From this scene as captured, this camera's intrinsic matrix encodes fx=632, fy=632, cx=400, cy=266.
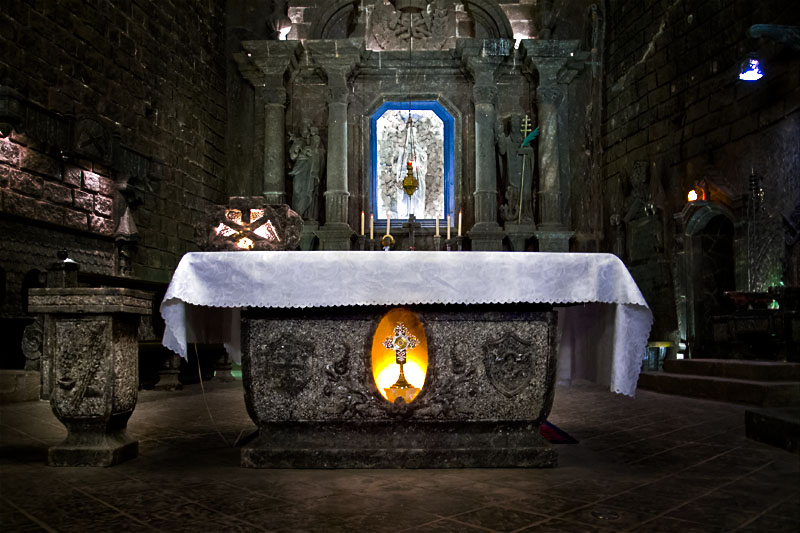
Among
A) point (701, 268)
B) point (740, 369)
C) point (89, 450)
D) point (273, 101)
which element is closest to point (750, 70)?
point (701, 268)

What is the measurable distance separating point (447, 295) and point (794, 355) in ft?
16.6

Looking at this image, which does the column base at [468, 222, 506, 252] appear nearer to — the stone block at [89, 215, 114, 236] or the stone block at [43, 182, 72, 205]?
the stone block at [89, 215, 114, 236]

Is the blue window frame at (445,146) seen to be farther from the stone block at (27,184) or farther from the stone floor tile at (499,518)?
the stone floor tile at (499,518)

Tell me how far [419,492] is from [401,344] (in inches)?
33.9

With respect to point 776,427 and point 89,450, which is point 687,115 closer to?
point 776,427

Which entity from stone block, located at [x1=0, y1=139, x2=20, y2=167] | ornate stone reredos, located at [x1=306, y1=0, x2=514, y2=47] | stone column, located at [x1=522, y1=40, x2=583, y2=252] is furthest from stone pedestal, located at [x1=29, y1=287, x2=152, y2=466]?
ornate stone reredos, located at [x1=306, y1=0, x2=514, y2=47]

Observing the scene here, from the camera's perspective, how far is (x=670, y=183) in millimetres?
8938

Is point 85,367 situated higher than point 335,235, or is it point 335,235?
point 335,235

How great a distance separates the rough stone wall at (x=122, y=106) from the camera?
6.04 meters

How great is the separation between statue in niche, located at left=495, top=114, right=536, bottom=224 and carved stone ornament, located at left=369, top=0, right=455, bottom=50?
189 centimetres

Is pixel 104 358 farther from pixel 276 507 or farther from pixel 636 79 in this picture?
pixel 636 79

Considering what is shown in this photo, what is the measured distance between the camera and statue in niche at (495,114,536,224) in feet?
31.9

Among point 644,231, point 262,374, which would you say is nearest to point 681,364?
point 644,231

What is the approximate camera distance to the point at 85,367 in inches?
118
